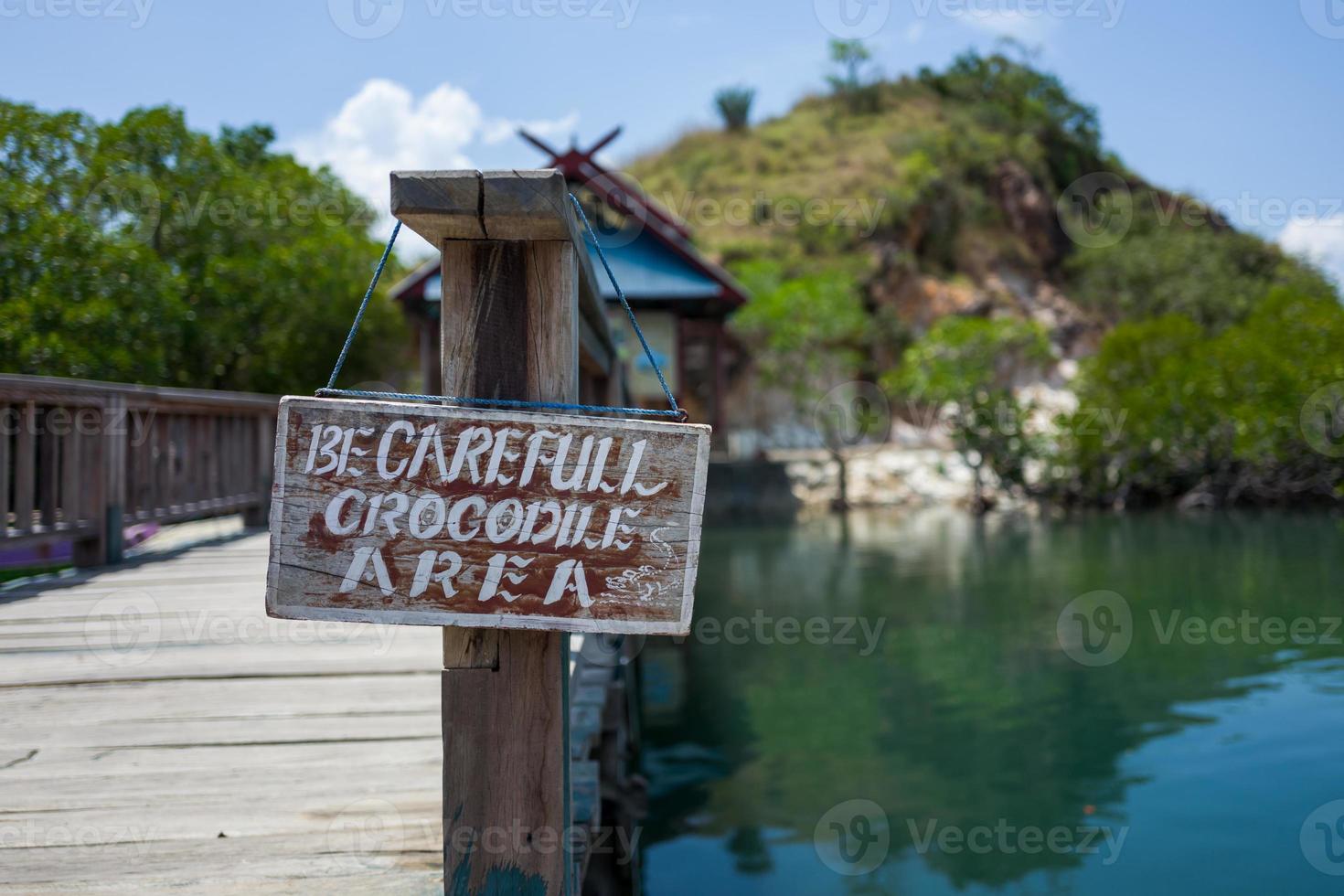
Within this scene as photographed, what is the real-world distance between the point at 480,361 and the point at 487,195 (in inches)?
11.4

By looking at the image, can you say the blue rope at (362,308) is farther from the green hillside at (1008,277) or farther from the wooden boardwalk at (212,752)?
the green hillside at (1008,277)

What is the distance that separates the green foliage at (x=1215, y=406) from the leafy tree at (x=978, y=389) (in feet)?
4.27

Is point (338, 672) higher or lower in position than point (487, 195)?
lower

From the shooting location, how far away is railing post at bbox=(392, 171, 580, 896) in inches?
64.6

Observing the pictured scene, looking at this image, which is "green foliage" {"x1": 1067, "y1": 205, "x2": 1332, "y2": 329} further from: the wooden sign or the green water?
the wooden sign

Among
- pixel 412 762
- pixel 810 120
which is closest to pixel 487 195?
pixel 412 762

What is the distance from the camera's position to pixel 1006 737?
5910mm

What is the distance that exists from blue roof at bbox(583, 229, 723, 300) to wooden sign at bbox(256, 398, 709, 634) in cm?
1586

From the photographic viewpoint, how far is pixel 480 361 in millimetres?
1645

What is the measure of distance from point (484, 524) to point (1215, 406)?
20265mm

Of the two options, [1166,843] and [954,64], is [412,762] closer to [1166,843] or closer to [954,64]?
[1166,843]

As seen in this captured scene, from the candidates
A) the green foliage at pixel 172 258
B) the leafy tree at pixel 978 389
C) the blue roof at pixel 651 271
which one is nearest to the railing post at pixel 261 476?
the green foliage at pixel 172 258

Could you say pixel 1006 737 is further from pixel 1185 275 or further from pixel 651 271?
pixel 1185 275

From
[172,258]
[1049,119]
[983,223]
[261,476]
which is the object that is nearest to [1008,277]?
[983,223]
